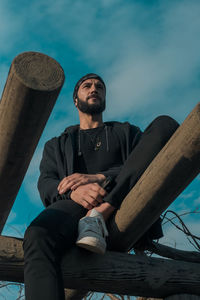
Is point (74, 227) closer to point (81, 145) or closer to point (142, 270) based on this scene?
point (142, 270)

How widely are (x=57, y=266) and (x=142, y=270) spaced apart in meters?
0.77

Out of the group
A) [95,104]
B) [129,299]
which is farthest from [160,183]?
[129,299]

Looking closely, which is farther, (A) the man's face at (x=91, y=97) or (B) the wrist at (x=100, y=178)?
(A) the man's face at (x=91, y=97)

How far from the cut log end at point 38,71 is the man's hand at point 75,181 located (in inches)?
41.6

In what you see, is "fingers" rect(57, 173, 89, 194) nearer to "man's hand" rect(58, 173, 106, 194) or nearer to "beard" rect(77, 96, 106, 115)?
"man's hand" rect(58, 173, 106, 194)

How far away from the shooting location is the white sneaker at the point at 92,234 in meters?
2.35

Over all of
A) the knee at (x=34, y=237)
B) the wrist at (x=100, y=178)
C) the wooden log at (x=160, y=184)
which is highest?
the wrist at (x=100, y=178)

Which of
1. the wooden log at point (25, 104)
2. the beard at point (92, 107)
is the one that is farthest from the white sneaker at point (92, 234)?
the beard at point (92, 107)

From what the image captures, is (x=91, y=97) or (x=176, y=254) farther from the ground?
(x=91, y=97)

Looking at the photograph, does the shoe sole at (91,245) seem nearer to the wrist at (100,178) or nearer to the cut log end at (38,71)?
the wrist at (100,178)

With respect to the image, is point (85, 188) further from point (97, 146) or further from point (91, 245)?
point (97, 146)

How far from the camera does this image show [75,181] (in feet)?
9.30

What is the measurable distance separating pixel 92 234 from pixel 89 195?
15.5 inches

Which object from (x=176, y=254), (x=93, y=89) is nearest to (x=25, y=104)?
(x=176, y=254)
